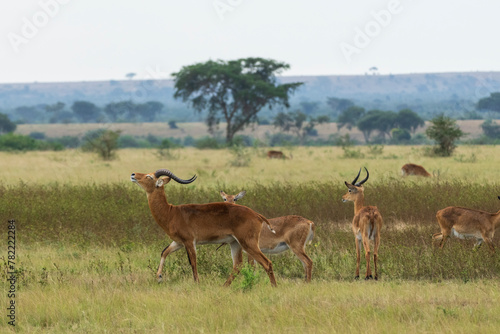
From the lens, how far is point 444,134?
2970cm

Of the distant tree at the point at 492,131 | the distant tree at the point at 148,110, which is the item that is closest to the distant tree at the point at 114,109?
the distant tree at the point at 148,110

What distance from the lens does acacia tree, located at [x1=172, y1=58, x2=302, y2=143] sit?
162 ft

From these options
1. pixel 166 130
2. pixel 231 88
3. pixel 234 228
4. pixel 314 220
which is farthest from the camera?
pixel 166 130

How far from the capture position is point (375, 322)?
5691 millimetres

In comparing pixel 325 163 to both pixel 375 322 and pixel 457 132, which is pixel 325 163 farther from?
pixel 375 322

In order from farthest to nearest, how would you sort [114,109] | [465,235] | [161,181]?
[114,109] → [465,235] → [161,181]

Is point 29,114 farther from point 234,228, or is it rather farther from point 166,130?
point 234,228

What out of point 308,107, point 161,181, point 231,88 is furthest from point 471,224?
point 308,107

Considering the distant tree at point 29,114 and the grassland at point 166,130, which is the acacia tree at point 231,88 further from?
the distant tree at point 29,114

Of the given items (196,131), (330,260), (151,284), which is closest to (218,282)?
(151,284)

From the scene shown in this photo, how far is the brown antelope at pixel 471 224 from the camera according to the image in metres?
8.64

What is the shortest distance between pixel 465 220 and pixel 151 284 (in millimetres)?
4008

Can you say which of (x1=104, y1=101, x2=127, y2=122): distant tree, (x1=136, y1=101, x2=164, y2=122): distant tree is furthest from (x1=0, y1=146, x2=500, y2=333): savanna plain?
(x1=136, y1=101, x2=164, y2=122): distant tree

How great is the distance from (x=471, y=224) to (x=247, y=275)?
3.35 m
